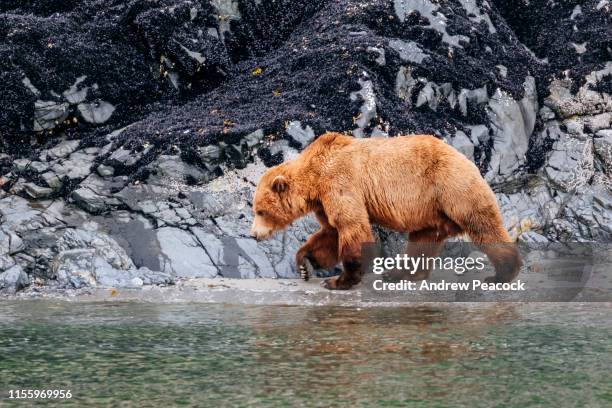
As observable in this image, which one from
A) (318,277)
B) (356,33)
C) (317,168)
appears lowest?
(318,277)

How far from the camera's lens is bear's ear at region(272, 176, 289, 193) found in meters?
8.13

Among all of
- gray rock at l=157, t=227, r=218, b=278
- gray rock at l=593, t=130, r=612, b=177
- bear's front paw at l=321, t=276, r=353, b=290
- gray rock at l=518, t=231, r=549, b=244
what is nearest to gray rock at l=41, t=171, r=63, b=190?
gray rock at l=157, t=227, r=218, b=278

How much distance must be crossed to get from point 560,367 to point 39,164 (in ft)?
21.2

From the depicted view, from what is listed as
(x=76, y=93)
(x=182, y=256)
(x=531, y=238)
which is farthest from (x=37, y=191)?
(x=531, y=238)

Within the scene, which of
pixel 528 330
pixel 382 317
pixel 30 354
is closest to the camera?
pixel 30 354

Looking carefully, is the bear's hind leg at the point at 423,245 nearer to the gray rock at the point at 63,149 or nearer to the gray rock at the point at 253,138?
the gray rock at the point at 253,138

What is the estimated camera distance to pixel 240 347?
5.59 meters

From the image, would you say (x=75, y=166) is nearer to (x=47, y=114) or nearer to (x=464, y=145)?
(x=47, y=114)

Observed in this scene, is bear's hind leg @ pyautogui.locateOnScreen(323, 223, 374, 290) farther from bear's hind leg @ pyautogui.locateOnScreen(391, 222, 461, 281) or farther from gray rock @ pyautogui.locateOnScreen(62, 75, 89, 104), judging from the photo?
gray rock @ pyautogui.locateOnScreen(62, 75, 89, 104)

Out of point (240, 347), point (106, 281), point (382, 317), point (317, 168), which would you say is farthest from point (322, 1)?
point (240, 347)

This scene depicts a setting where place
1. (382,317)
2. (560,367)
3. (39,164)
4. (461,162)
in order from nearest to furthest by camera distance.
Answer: (560,367)
(382,317)
(461,162)
(39,164)

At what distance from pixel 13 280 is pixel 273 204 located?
2479mm

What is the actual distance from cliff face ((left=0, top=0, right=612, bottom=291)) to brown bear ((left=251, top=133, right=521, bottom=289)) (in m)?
0.64

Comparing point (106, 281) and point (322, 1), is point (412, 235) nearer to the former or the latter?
point (106, 281)
